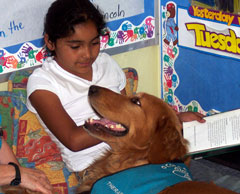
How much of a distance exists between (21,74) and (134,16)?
54.5 inches

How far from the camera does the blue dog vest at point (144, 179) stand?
1958mm

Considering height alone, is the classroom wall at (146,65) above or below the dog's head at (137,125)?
above

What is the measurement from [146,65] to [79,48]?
159 centimetres

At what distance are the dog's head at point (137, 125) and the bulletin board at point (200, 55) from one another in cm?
130

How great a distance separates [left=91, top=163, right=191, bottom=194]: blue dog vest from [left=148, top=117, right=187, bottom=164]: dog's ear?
0.06 meters

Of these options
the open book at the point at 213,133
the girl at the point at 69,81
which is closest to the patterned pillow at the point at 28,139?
the girl at the point at 69,81

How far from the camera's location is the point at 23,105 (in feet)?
8.54

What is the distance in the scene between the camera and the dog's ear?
2.15 metres

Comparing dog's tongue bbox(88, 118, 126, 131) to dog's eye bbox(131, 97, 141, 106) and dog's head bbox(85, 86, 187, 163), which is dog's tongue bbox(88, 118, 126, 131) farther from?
dog's eye bbox(131, 97, 141, 106)

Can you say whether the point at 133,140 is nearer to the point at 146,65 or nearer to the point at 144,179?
the point at 144,179

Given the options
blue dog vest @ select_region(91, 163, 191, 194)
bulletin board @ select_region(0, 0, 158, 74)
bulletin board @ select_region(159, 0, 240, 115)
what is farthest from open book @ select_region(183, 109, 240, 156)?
bulletin board @ select_region(0, 0, 158, 74)

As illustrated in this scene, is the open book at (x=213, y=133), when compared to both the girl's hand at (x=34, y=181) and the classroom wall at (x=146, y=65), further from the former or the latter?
the classroom wall at (x=146, y=65)

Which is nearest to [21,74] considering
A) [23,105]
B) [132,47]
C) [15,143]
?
[23,105]

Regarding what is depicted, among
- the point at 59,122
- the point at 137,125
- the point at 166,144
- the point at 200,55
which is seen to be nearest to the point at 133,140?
the point at 137,125
